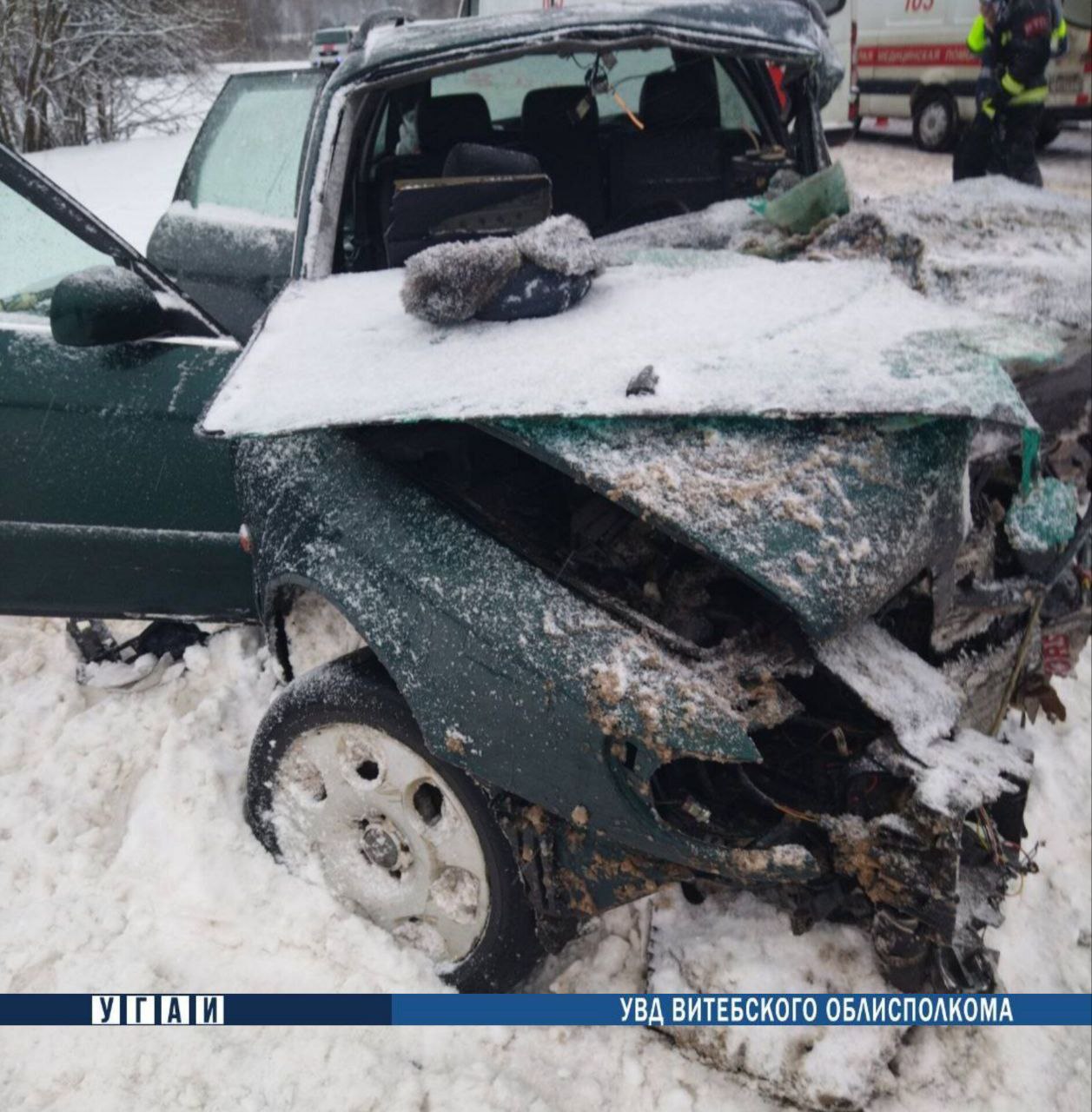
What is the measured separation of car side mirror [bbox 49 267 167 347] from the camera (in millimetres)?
2242

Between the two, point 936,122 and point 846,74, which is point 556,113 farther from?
point 936,122

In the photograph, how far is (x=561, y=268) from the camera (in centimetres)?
208

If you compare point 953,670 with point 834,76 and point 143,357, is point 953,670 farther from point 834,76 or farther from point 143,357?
point 834,76

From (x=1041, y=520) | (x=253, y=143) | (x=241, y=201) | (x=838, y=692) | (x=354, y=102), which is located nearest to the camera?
(x=838, y=692)

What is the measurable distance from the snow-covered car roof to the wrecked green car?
1.48ft

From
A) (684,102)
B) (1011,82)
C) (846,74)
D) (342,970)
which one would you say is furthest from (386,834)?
(1011,82)

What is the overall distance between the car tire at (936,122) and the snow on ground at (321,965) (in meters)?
9.53

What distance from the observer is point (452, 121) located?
348 centimetres

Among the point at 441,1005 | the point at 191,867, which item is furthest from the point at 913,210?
the point at 191,867

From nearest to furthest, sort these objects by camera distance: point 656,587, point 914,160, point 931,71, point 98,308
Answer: point 656,587
point 98,308
point 931,71
point 914,160

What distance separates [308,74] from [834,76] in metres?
2.75

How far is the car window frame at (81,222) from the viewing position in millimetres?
2348

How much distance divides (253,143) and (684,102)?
2354mm

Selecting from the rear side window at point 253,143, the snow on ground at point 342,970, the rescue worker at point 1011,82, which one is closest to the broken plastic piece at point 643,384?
the snow on ground at point 342,970
